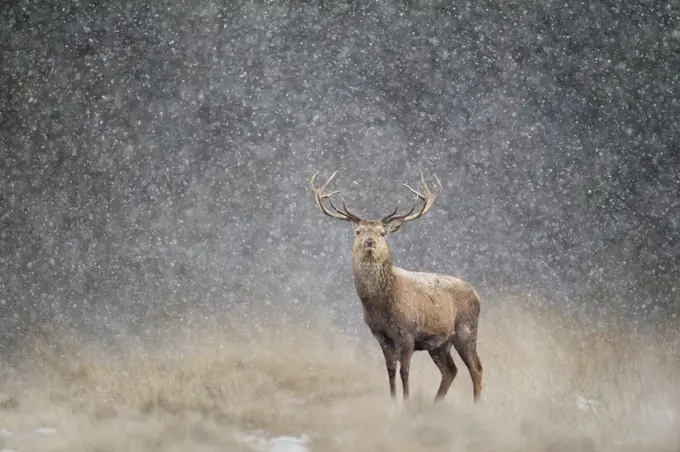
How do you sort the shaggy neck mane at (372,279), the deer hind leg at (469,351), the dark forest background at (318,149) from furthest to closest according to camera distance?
1. the dark forest background at (318,149)
2. the deer hind leg at (469,351)
3. the shaggy neck mane at (372,279)

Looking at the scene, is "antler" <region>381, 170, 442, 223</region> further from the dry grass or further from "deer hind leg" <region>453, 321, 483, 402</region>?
the dry grass

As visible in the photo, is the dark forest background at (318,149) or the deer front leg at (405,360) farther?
the dark forest background at (318,149)

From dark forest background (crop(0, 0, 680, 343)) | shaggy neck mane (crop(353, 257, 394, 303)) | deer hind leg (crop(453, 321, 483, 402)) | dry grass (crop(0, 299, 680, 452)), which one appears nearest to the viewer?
shaggy neck mane (crop(353, 257, 394, 303))

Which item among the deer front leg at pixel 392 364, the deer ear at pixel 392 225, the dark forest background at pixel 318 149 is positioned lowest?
the deer front leg at pixel 392 364

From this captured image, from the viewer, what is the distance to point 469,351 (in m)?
9.46

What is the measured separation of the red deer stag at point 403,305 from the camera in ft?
28.6

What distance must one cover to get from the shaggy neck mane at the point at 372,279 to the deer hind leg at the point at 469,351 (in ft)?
3.44

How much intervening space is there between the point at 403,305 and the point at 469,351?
955 mm

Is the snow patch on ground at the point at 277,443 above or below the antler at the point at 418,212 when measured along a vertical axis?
below

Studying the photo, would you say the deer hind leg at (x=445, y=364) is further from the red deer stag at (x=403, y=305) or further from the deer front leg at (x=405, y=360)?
the deer front leg at (x=405, y=360)

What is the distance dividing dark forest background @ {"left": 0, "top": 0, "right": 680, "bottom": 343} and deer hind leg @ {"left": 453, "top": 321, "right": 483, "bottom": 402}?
6258mm

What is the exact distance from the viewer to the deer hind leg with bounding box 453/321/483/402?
31.0ft

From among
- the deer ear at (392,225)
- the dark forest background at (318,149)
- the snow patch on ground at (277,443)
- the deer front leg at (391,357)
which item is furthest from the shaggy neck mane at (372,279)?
the dark forest background at (318,149)

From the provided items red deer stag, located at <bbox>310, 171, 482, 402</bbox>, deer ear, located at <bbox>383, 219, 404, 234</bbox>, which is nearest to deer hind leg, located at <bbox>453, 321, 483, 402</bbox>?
red deer stag, located at <bbox>310, 171, 482, 402</bbox>
